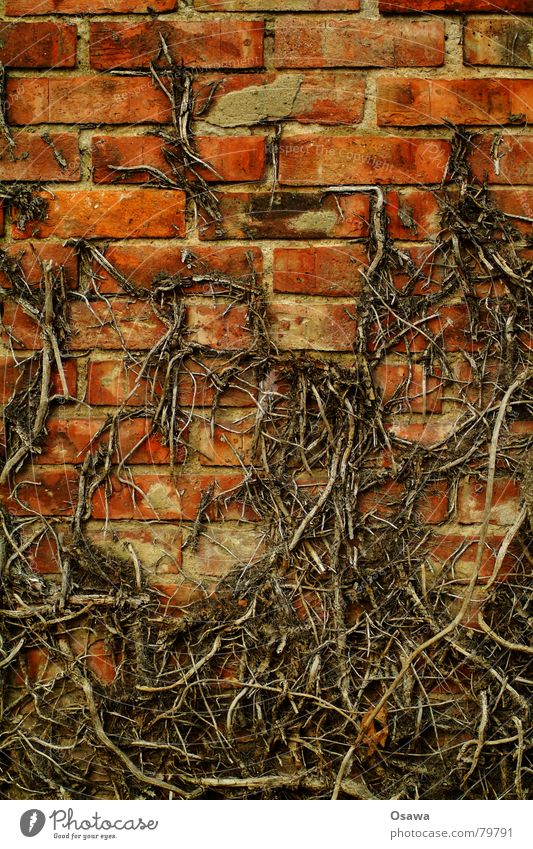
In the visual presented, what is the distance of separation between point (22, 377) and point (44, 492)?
0.21 metres

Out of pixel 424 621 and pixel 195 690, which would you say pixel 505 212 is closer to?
pixel 424 621

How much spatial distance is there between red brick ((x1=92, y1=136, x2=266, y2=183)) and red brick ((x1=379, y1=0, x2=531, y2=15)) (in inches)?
13.1

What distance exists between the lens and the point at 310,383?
1329 millimetres

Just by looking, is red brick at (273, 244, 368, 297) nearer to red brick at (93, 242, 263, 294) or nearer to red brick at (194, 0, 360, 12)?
red brick at (93, 242, 263, 294)

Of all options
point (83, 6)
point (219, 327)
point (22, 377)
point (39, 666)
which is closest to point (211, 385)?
point (219, 327)

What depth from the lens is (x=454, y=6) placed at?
4.32 feet

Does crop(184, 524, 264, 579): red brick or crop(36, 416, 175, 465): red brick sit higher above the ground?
crop(36, 416, 175, 465): red brick

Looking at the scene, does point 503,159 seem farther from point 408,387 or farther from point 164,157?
point 164,157

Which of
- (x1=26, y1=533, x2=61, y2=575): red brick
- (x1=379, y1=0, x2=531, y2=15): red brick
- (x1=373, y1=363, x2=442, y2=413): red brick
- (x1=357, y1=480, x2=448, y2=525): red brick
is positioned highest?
(x1=379, y1=0, x2=531, y2=15): red brick

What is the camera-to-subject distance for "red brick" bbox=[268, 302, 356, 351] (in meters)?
1.33

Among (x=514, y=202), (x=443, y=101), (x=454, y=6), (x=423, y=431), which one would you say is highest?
(x=454, y=6)

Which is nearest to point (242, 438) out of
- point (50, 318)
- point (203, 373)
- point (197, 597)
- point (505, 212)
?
point (203, 373)

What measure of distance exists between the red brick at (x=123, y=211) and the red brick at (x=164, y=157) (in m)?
0.03

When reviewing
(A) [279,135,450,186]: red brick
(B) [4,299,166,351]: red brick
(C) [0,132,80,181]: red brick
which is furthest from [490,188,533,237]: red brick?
(C) [0,132,80,181]: red brick
